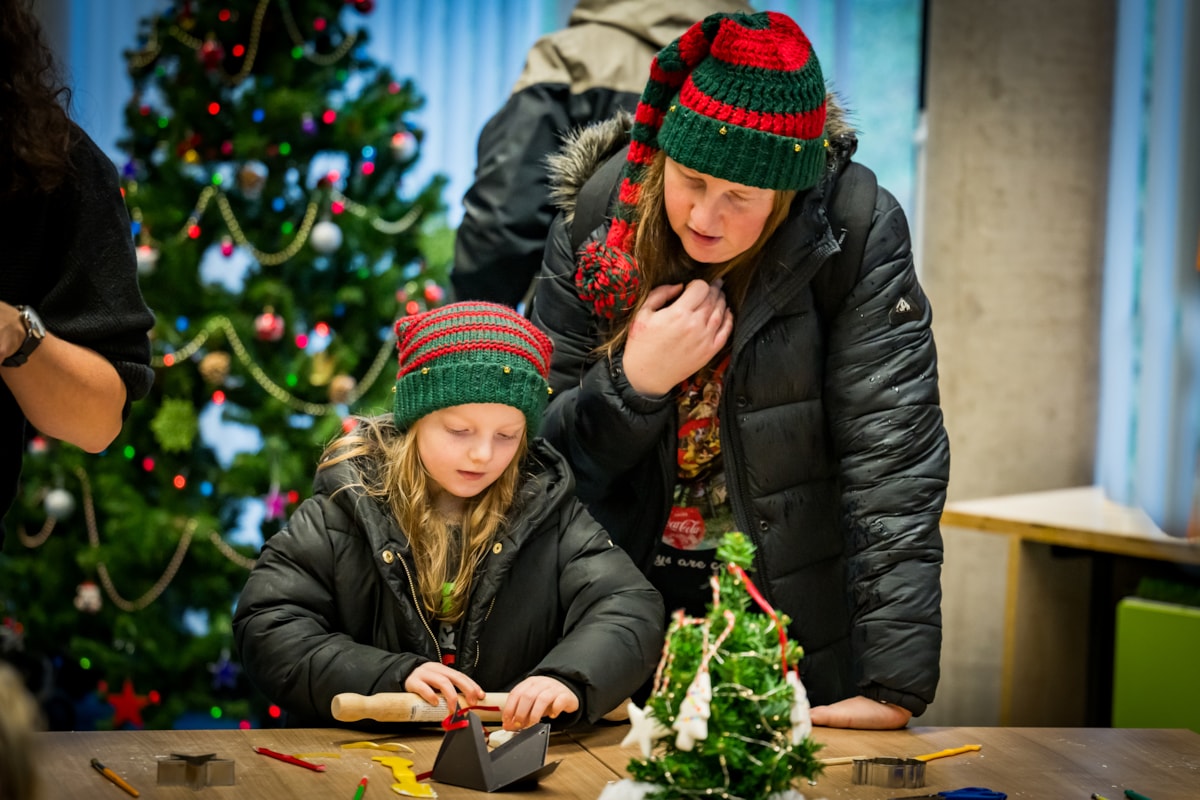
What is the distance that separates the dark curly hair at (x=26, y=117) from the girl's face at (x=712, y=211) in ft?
2.79

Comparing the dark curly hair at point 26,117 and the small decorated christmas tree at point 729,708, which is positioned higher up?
the dark curly hair at point 26,117

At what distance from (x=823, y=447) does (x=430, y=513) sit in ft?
2.09

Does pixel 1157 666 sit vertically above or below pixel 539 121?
below

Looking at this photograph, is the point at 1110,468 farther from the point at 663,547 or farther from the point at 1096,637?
the point at 663,547

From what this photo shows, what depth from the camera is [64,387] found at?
1.84 metres

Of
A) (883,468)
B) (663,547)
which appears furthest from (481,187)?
(883,468)

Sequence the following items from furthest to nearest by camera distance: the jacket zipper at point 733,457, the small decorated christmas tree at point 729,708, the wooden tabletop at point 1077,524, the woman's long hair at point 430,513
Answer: the wooden tabletop at point 1077,524, the jacket zipper at point 733,457, the woman's long hair at point 430,513, the small decorated christmas tree at point 729,708

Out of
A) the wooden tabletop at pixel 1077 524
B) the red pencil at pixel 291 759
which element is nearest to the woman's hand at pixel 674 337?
the red pencil at pixel 291 759

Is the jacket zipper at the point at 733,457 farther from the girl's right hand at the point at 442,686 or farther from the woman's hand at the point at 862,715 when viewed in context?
the girl's right hand at the point at 442,686

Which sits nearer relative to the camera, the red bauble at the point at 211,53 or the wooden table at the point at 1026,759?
the wooden table at the point at 1026,759

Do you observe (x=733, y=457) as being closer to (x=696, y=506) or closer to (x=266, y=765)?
(x=696, y=506)

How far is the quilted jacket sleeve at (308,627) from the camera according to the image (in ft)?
6.26

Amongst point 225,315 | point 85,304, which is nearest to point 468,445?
point 85,304

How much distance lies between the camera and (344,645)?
6.38ft
